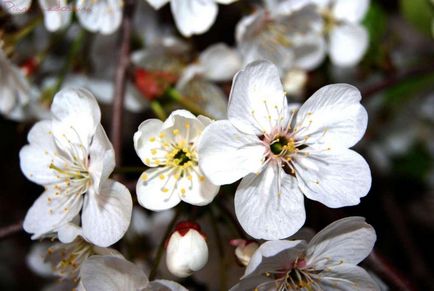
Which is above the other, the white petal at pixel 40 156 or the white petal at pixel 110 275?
the white petal at pixel 40 156

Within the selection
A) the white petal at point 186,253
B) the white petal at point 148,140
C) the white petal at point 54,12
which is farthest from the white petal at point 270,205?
the white petal at point 54,12

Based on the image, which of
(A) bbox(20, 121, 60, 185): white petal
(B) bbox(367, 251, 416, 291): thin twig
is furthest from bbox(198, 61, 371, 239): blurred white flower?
(A) bbox(20, 121, 60, 185): white petal

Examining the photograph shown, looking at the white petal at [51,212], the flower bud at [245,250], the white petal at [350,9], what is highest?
the white petal at [350,9]

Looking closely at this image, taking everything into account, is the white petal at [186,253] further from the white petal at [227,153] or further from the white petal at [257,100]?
the white petal at [257,100]

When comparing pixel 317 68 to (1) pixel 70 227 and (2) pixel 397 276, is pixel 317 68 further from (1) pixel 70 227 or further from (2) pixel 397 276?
(1) pixel 70 227

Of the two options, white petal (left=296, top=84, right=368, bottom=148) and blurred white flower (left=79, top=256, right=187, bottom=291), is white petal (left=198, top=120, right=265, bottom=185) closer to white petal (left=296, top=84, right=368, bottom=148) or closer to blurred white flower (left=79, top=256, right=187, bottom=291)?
white petal (left=296, top=84, right=368, bottom=148)

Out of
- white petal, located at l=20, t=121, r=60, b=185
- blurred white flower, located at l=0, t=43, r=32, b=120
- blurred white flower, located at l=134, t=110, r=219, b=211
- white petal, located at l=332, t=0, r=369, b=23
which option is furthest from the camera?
white petal, located at l=332, t=0, r=369, b=23
